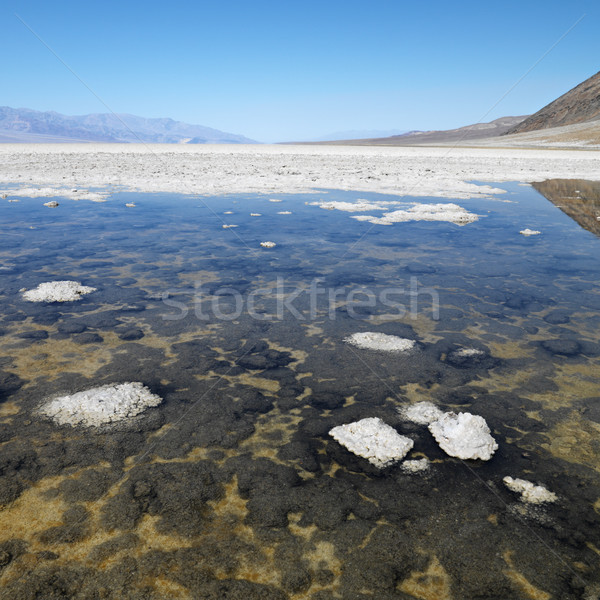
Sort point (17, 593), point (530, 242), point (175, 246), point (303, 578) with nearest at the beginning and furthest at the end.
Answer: point (17, 593)
point (303, 578)
point (175, 246)
point (530, 242)

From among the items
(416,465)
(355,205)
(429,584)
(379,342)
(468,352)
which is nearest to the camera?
(429,584)

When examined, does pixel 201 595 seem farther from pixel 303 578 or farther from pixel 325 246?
pixel 325 246

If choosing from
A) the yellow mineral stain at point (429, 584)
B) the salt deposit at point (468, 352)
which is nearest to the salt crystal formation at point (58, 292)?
the salt deposit at point (468, 352)

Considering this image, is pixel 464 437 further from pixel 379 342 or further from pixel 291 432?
pixel 379 342

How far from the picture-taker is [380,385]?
3887 mm

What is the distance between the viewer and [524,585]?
7.12 feet

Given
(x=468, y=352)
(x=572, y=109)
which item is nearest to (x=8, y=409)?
(x=468, y=352)

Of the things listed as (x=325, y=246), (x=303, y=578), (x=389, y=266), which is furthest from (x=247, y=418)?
(x=325, y=246)

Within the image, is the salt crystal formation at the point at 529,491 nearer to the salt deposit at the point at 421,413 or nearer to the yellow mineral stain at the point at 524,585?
the yellow mineral stain at the point at 524,585

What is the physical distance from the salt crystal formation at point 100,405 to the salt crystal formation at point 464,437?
2.05m

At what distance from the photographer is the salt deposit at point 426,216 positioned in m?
10.7

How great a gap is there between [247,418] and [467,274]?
15.4 feet

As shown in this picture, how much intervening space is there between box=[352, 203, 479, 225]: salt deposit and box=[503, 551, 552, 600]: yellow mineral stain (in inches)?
342

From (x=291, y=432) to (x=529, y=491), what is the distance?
1.49 metres
